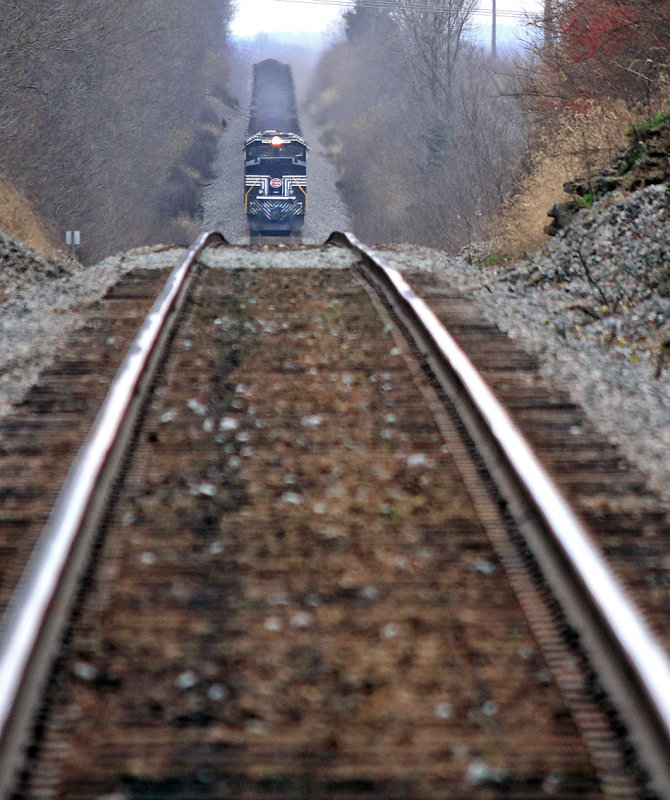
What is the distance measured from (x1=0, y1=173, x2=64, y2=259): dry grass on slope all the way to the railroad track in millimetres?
11673

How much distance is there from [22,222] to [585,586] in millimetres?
18567

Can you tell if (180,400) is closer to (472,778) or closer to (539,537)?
(539,537)

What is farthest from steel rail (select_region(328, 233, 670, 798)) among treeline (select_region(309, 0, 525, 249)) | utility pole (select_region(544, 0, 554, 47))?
utility pole (select_region(544, 0, 554, 47))

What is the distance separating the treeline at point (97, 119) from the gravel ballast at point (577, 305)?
13.3 m

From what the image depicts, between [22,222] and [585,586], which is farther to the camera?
[22,222]

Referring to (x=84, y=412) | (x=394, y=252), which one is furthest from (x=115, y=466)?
(x=394, y=252)

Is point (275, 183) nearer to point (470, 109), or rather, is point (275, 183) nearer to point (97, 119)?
point (97, 119)

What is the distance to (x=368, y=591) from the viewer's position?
3342mm

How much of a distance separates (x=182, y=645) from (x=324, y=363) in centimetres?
339

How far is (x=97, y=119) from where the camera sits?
3158 cm

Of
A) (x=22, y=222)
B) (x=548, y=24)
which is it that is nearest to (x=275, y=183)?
(x=22, y=222)

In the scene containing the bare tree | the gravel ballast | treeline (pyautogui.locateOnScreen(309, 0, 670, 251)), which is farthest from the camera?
the bare tree

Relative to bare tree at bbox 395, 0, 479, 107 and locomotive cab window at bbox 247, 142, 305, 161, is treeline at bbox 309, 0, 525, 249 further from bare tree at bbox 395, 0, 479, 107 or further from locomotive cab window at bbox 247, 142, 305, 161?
locomotive cab window at bbox 247, 142, 305, 161

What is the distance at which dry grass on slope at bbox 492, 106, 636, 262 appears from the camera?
487 inches
